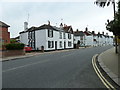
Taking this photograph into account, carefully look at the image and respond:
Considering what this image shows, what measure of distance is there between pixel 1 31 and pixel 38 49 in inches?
469

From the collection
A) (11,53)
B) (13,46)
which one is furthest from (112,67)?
(13,46)

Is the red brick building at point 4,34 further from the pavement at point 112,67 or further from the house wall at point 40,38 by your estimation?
the pavement at point 112,67

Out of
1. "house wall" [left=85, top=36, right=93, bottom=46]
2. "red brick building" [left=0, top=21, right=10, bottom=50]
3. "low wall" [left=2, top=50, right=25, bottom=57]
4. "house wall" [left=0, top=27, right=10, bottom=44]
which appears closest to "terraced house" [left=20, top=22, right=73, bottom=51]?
"house wall" [left=0, top=27, right=10, bottom=44]

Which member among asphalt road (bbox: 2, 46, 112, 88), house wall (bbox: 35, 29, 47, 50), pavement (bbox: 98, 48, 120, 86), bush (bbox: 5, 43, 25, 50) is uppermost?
house wall (bbox: 35, 29, 47, 50)

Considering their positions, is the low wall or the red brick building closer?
the low wall

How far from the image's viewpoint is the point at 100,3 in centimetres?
1237

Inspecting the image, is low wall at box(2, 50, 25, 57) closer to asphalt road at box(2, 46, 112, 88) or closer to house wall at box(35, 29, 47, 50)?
asphalt road at box(2, 46, 112, 88)

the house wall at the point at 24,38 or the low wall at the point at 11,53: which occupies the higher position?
the house wall at the point at 24,38

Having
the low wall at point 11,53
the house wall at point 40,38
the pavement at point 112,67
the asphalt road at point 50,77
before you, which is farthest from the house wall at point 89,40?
the asphalt road at point 50,77

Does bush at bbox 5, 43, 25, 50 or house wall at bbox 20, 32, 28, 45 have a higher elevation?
house wall at bbox 20, 32, 28, 45

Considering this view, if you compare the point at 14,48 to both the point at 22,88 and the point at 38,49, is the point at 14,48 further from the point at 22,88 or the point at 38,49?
the point at 22,88

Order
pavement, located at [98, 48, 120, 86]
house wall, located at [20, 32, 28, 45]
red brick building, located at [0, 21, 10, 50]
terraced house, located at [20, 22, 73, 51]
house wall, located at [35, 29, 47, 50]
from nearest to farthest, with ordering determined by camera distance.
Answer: pavement, located at [98, 48, 120, 86] → red brick building, located at [0, 21, 10, 50] → house wall, located at [35, 29, 47, 50] → terraced house, located at [20, 22, 73, 51] → house wall, located at [20, 32, 28, 45]

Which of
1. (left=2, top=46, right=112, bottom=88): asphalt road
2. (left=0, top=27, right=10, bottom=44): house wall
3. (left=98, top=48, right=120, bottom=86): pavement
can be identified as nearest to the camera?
(left=2, top=46, right=112, bottom=88): asphalt road

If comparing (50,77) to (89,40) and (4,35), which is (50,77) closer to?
(4,35)
